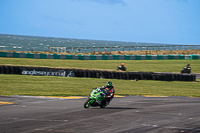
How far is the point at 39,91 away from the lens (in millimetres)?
18859

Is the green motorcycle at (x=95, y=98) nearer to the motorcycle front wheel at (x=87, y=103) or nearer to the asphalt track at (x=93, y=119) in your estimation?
the motorcycle front wheel at (x=87, y=103)

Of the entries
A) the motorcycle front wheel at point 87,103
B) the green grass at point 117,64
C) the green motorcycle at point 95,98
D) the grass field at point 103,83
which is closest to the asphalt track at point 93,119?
the motorcycle front wheel at point 87,103

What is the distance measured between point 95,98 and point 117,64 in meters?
27.9

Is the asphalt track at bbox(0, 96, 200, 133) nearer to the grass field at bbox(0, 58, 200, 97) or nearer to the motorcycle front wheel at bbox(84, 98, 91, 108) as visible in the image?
the motorcycle front wheel at bbox(84, 98, 91, 108)

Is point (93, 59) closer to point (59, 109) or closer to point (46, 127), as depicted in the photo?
point (59, 109)

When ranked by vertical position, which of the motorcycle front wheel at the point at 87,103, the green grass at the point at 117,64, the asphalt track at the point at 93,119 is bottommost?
the asphalt track at the point at 93,119

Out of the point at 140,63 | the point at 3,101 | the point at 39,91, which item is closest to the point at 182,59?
the point at 140,63

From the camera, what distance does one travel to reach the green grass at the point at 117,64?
120 ft

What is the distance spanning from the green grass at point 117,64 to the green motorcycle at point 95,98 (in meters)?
23.1

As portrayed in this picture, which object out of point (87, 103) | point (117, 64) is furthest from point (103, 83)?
point (117, 64)

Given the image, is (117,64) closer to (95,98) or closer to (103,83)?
(103,83)

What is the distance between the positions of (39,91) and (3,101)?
4559 mm

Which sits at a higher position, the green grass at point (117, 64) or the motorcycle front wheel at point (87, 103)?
the green grass at point (117, 64)

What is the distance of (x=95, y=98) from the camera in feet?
41.3
